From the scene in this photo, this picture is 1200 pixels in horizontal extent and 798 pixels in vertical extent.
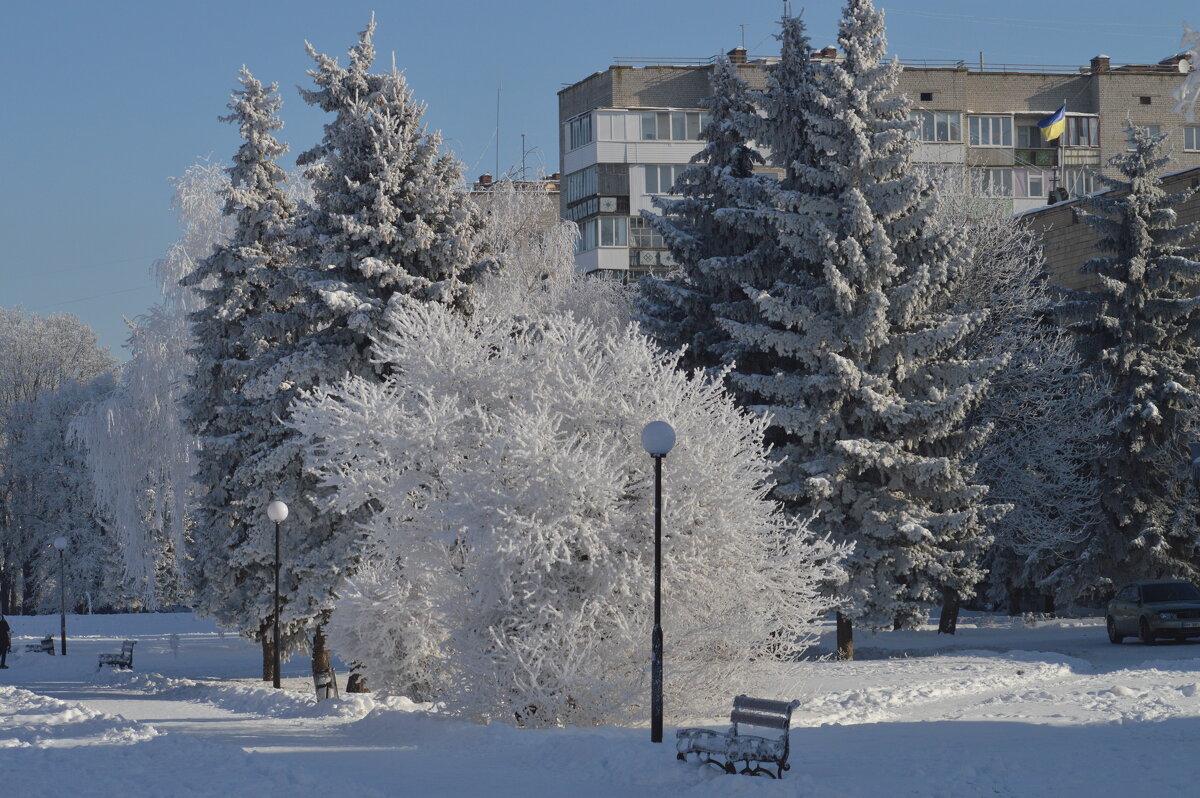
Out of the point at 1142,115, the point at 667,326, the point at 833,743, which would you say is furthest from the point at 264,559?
the point at 1142,115

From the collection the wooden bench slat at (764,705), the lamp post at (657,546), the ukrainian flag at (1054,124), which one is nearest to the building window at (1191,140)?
the ukrainian flag at (1054,124)

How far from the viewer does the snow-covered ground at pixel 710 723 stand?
42.6 ft

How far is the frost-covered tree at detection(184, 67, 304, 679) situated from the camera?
Answer: 97.9 feet

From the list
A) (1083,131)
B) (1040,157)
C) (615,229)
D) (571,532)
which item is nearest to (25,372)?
(615,229)

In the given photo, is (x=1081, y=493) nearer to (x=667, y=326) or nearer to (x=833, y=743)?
(x=667, y=326)

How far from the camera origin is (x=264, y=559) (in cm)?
2997

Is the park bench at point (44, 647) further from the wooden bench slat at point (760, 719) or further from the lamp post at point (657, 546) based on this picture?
the wooden bench slat at point (760, 719)

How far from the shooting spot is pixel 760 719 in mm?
13867

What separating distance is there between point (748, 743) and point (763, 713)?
1048 mm

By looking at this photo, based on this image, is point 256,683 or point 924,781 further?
point 256,683

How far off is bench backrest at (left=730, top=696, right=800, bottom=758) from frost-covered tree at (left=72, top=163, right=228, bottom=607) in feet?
87.9

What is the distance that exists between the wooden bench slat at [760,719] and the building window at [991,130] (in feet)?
177

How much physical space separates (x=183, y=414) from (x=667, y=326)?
15401mm

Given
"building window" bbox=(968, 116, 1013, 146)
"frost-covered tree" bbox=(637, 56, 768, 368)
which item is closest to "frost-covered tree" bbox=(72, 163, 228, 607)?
"frost-covered tree" bbox=(637, 56, 768, 368)
